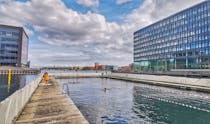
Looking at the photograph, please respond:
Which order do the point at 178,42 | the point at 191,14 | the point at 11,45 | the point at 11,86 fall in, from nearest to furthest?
the point at 11,86 < the point at 191,14 < the point at 178,42 < the point at 11,45

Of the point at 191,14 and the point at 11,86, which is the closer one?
the point at 11,86

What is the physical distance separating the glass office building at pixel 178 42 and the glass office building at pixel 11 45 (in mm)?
94963

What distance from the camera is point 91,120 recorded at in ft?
59.6

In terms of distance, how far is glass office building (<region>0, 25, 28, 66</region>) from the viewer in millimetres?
135075

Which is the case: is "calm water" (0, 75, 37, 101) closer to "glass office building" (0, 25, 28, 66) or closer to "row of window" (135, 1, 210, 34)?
"glass office building" (0, 25, 28, 66)

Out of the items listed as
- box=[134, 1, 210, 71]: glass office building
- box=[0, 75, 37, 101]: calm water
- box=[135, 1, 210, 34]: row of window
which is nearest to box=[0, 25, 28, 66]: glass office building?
box=[0, 75, 37, 101]: calm water

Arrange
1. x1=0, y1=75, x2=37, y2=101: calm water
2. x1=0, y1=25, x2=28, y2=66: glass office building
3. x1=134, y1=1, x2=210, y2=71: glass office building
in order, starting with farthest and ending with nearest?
x1=0, y1=25, x2=28, y2=66: glass office building, x1=134, y1=1, x2=210, y2=71: glass office building, x1=0, y1=75, x2=37, y2=101: calm water

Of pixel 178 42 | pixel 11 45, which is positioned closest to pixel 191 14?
pixel 178 42

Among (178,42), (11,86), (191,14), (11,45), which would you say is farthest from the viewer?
(11,45)

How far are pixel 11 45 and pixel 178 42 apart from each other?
376 ft

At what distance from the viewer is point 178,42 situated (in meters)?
126

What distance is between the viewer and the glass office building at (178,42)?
107m

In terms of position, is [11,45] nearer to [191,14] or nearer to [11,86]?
[11,86]

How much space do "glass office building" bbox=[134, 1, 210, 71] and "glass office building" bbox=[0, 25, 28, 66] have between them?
95.0 m
